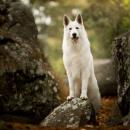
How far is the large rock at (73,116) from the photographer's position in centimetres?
836

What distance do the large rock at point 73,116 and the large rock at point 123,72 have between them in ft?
2.23

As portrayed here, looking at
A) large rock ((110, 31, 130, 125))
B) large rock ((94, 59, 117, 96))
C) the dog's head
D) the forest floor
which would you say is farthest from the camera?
large rock ((94, 59, 117, 96))

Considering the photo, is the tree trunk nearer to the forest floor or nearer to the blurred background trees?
the forest floor

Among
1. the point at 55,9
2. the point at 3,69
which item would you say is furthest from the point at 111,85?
the point at 55,9

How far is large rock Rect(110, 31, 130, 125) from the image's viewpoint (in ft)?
28.7

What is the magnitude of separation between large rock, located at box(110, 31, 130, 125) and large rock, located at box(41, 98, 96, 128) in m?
0.68

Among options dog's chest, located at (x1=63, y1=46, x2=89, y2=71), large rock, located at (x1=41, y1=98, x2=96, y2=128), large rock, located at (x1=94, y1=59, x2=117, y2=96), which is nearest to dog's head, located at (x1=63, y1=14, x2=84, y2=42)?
dog's chest, located at (x1=63, y1=46, x2=89, y2=71)

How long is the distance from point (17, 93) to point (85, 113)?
1822 mm

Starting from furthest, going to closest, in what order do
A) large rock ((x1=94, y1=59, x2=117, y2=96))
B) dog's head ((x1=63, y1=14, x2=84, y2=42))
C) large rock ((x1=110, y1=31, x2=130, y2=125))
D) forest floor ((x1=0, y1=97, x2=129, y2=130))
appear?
large rock ((x1=94, y1=59, x2=117, y2=96)) < dog's head ((x1=63, y1=14, x2=84, y2=42)) < large rock ((x1=110, y1=31, x2=130, y2=125)) < forest floor ((x1=0, y1=97, x2=129, y2=130))

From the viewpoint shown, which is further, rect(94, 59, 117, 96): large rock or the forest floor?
rect(94, 59, 117, 96): large rock

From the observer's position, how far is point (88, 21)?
22500 millimetres

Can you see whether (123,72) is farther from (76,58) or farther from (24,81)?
(24,81)

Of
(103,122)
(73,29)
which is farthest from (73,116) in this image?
(73,29)

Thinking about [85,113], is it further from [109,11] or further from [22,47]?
[109,11]
